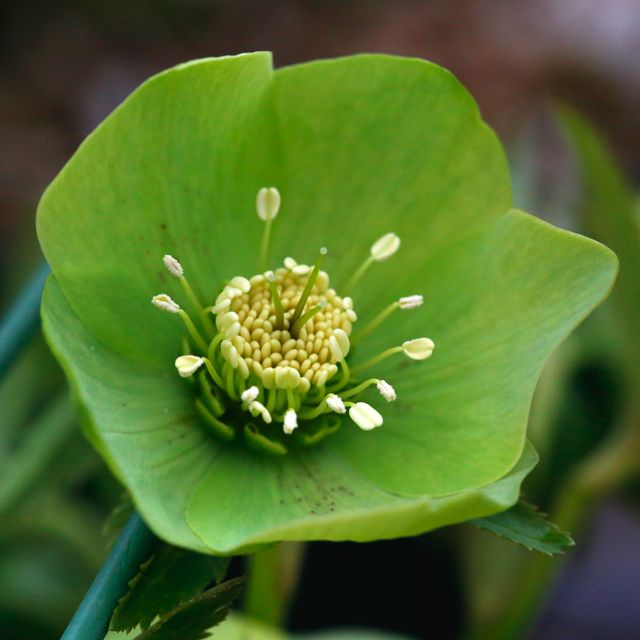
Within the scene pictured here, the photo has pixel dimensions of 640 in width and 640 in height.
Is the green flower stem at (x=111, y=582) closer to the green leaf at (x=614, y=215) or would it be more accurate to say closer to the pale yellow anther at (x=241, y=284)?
the pale yellow anther at (x=241, y=284)

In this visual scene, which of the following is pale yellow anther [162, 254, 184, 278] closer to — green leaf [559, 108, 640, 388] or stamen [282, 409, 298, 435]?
stamen [282, 409, 298, 435]

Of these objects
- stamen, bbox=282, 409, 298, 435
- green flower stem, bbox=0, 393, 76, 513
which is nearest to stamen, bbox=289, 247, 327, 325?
stamen, bbox=282, 409, 298, 435

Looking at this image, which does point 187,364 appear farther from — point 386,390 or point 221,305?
point 386,390

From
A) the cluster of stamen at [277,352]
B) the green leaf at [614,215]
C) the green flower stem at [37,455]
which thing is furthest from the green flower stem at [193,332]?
the green leaf at [614,215]

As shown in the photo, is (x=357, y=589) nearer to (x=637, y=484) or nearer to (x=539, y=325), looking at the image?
(x=637, y=484)

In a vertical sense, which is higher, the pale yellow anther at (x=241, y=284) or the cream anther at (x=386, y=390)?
the pale yellow anther at (x=241, y=284)

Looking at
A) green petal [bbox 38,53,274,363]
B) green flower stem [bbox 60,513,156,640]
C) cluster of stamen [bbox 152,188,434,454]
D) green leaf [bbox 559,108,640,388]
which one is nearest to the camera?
green flower stem [bbox 60,513,156,640]
